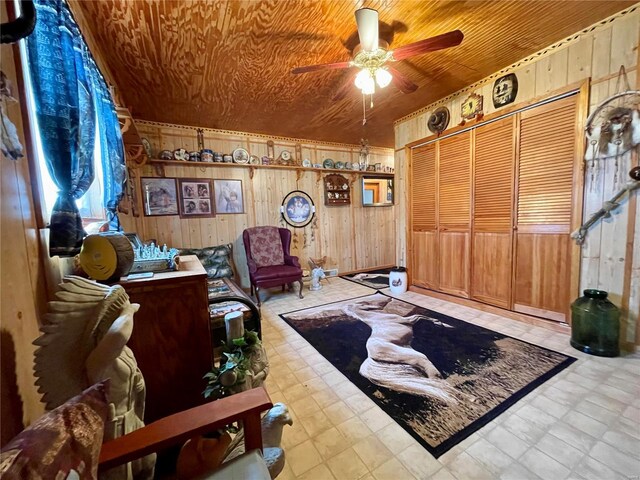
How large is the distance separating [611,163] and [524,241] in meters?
0.89

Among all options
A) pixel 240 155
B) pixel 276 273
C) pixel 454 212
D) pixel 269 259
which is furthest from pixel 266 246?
pixel 454 212

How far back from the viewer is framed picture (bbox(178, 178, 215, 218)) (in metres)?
3.71

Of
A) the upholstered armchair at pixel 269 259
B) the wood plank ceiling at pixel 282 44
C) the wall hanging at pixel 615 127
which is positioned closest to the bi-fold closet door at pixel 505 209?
the wall hanging at pixel 615 127

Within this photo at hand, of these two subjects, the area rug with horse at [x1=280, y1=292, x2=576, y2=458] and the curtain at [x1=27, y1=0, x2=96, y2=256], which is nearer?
the curtain at [x1=27, y1=0, x2=96, y2=256]

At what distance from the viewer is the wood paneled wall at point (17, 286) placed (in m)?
0.67

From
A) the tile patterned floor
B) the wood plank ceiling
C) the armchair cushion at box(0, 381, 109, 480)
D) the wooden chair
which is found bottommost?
the tile patterned floor

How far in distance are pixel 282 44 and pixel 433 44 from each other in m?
1.20

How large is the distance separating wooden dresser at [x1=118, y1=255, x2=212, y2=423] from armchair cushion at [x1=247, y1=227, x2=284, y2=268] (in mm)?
2513

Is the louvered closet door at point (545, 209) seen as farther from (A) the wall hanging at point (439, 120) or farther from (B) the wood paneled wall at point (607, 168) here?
(A) the wall hanging at point (439, 120)

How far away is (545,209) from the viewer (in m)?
2.44

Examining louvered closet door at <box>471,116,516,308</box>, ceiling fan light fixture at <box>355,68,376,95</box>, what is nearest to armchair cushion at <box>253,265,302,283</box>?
louvered closet door at <box>471,116,516,308</box>

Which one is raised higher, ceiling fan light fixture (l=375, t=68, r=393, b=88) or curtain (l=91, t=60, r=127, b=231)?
ceiling fan light fixture (l=375, t=68, r=393, b=88)

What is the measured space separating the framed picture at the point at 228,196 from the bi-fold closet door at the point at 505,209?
2781 millimetres

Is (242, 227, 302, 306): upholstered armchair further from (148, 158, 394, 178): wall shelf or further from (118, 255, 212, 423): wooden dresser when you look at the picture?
(118, 255, 212, 423): wooden dresser
